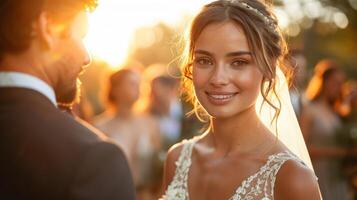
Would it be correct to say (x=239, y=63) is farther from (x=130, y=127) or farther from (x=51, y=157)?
(x=130, y=127)

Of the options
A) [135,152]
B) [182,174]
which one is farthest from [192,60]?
[135,152]

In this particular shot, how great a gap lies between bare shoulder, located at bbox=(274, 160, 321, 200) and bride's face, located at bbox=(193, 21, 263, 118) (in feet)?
1.39

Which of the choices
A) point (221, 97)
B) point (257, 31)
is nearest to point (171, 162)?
point (221, 97)

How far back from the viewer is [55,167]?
2.21 metres

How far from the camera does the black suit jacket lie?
2.21m

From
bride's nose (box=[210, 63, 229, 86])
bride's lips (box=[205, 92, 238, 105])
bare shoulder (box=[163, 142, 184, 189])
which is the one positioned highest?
bride's nose (box=[210, 63, 229, 86])

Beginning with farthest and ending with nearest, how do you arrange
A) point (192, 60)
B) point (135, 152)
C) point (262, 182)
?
point (135, 152) → point (192, 60) → point (262, 182)

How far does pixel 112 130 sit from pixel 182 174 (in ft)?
14.1

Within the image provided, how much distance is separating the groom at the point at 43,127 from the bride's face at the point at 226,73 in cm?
162

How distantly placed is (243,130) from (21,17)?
1.96 metres

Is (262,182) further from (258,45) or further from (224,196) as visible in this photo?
(258,45)

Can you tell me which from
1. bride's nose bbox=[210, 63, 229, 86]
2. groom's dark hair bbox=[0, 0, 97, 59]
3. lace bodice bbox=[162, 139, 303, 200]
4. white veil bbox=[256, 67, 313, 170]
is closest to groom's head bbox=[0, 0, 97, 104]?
groom's dark hair bbox=[0, 0, 97, 59]

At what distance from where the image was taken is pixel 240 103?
12.8 feet

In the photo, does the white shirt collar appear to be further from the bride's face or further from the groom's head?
the bride's face
